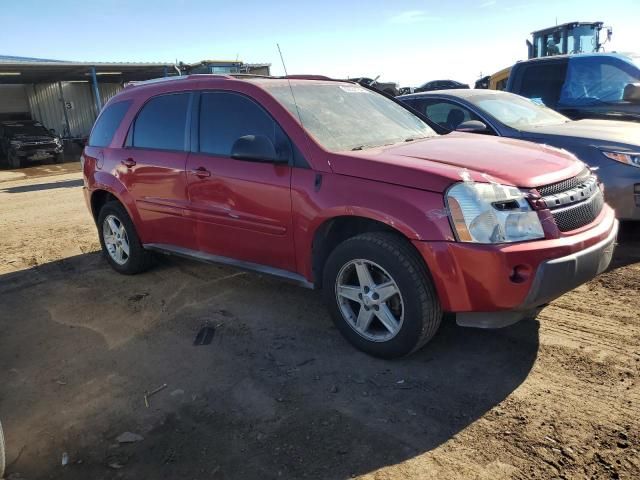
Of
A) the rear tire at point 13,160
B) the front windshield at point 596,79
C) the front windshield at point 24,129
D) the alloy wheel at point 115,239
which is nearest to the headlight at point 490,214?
the alloy wheel at point 115,239

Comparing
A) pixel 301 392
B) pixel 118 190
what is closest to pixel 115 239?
pixel 118 190

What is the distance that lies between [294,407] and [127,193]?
3.10 m

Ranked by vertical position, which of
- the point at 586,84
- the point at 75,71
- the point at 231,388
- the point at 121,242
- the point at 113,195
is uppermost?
the point at 75,71

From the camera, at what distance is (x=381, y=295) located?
10.9 ft

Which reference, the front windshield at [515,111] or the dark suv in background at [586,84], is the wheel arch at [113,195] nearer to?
the front windshield at [515,111]

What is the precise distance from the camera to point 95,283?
538 cm

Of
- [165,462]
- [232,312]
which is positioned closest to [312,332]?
[232,312]

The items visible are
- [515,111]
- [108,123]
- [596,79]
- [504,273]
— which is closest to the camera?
[504,273]

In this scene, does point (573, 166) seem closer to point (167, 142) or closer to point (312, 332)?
point (312, 332)

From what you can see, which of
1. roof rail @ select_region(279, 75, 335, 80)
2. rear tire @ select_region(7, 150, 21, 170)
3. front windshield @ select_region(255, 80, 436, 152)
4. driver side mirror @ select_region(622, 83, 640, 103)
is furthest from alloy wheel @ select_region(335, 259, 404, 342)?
rear tire @ select_region(7, 150, 21, 170)

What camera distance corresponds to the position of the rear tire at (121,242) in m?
5.32

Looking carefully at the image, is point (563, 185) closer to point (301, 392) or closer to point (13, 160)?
point (301, 392)

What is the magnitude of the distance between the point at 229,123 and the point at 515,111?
3.72m

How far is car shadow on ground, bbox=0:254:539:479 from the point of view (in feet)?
8.55
